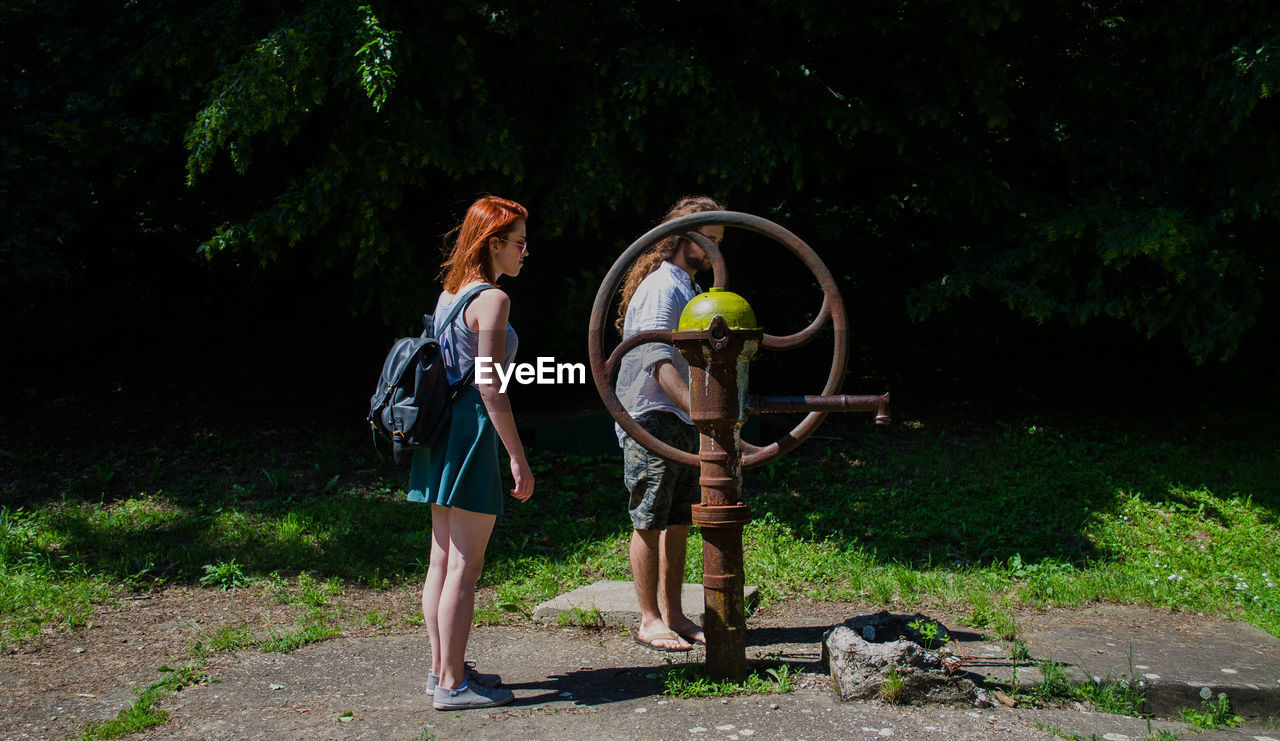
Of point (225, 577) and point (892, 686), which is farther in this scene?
point (225, 577)

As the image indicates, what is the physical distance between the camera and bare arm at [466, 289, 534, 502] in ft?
10.4

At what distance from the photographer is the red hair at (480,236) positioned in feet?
10.9

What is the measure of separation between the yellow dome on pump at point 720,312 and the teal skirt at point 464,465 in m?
0.75

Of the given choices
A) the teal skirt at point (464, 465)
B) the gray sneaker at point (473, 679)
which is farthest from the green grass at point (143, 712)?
the teal skirt at point (464, 465)

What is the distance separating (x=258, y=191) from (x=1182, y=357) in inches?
314

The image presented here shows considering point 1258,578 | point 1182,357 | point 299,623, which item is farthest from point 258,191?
point 1182,357

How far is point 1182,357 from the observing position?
891 cm

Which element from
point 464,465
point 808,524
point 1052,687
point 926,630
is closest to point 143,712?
point 464,465

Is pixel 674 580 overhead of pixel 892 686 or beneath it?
overhead

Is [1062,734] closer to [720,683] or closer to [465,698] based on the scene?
[720,683]

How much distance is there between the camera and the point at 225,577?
16.7 ft

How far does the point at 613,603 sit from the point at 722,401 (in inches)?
62.6

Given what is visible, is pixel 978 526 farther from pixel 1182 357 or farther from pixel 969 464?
pixel 1182 357

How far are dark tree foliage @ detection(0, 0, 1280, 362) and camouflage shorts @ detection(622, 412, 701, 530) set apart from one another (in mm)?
2734
